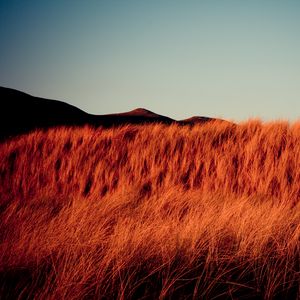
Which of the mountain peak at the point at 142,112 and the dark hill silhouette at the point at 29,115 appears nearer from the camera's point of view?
the dark hill silhouette at the point at 29,115

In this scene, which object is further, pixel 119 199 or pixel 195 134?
pixel 195 134

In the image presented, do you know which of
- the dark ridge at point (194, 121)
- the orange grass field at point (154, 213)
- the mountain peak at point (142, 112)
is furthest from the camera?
the mountain peak at point (142, 112)

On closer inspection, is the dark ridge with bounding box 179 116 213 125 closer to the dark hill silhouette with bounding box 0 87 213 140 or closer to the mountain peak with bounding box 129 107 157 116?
the dark hill silhouette with bounding box 0 87 213 140

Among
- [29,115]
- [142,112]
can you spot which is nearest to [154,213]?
[29,115]

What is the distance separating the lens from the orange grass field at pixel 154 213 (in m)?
1.63

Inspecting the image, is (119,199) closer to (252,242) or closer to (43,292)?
(252,242)

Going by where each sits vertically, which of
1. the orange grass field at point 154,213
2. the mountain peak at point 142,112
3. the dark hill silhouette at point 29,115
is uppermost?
the mountain peak at point 142,112

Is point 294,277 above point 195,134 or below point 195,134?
below

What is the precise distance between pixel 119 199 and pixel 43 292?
1927mm

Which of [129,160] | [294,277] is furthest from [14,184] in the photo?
[294,277]

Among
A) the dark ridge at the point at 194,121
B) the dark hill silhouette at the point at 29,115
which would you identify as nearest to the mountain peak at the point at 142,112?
the dark ridge at the point at 194,121

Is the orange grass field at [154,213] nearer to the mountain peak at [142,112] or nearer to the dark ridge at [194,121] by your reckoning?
the dark ridge at [194,121]

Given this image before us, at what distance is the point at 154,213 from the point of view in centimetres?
300

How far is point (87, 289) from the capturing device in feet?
5.03
